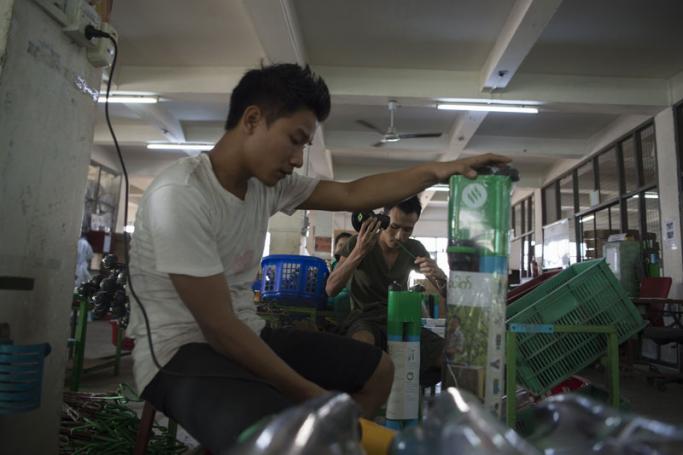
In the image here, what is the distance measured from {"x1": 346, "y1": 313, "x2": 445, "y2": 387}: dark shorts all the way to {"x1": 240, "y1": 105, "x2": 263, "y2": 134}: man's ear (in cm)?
114

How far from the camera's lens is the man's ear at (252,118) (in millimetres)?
1099

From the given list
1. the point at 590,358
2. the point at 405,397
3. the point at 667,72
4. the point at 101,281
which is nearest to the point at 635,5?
the point at 667,72

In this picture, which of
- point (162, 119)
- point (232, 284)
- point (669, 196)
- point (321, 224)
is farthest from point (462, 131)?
point (232, 284)

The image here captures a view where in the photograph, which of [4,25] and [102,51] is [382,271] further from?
[4,25]

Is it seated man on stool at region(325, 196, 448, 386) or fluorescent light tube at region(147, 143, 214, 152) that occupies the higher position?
fluorescent light tube at region(147, 143, 214, 152)

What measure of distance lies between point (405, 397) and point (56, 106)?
4.69 feet

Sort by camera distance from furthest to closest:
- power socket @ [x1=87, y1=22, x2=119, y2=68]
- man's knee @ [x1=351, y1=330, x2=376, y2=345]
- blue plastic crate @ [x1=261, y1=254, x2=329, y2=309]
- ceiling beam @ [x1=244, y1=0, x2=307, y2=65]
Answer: ceiling beam @ [x1=244, y1=0, x2=307, y2=65] < blue plastic crate @ [x1=261, y1=254, x2=329, y2=309] < man's knee @ [x1=351, y1=330, x2=376, y2=345] < power socket @ [x1=87, y1=22, x2=119, y2=68]

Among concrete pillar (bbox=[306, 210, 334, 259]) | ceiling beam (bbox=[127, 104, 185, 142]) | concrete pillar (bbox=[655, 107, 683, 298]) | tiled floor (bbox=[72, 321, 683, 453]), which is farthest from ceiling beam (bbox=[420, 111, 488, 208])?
ceiling beam (bbox=[127, 104, 185, 142])

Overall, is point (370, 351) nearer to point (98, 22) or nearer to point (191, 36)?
point (98, 22)

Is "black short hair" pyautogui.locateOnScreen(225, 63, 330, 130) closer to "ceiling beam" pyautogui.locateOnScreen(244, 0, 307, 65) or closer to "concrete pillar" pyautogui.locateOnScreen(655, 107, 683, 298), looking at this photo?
"ceiling beam" pyautogui.locateOnScreen(244, 0, 307, 65)

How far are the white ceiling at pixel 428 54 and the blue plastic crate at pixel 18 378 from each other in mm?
4014

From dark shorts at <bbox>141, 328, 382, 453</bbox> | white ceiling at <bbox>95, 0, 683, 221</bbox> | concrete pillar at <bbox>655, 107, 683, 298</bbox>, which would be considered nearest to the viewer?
dark shorts at <bbox>141, 328, 382, 453</bbox>

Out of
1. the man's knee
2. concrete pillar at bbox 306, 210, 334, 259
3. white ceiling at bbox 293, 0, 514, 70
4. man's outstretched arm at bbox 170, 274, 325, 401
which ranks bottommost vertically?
the man's knee

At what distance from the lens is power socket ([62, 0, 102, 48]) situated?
1306mm
